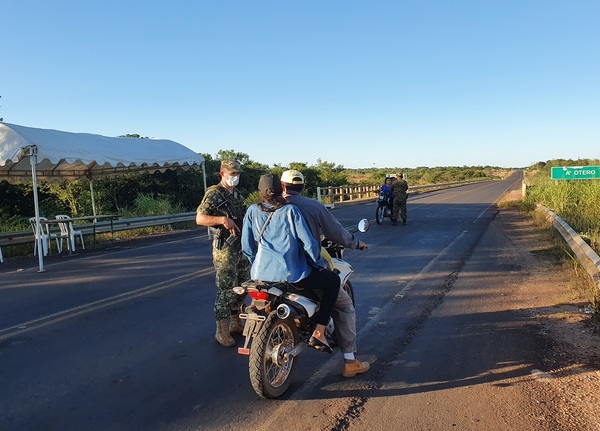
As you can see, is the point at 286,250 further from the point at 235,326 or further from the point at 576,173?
the point at 576,173

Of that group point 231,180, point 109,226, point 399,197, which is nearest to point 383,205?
point 399,197

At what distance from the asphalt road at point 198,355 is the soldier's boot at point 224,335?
91 millimetres

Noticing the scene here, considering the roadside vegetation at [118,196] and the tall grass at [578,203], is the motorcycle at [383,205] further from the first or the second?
the roadside vegetation at [118,196]

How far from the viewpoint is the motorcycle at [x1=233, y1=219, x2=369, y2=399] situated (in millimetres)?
3756

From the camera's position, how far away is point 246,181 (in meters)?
33.6

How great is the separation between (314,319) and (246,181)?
97.7 ft

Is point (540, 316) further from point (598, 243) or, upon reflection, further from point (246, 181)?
point (246, 181)

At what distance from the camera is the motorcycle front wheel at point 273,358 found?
3729 mm

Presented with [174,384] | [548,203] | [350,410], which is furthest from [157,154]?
[548,203]

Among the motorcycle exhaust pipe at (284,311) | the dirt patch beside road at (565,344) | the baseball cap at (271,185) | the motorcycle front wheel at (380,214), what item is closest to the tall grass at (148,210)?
the motorcycle front wheel at (380,214)

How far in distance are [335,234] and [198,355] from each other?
199 cm

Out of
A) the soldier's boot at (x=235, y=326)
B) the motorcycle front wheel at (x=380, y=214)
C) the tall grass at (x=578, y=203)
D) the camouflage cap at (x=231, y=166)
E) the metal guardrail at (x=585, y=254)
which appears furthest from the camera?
the motorcycle front wheel at (x=380, y=214)

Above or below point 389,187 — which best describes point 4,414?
below

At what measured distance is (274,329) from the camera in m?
3.87
